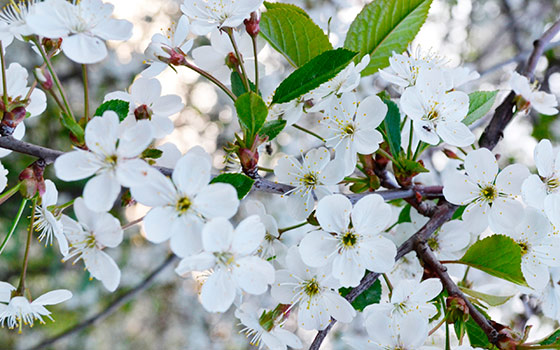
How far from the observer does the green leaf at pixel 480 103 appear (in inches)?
33.0

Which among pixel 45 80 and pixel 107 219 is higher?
pixel 45 80

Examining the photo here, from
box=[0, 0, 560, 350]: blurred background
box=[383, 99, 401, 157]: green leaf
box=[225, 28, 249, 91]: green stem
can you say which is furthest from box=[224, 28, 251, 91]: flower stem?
box=[0, 0, 560, 350]: blurred background

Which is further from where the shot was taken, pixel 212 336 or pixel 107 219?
pixel 212 336

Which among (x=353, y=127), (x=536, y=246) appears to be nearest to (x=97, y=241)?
(x=353, y=127)

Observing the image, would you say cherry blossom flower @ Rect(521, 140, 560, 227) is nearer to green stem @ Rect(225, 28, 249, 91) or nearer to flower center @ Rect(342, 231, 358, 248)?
flower center @ Rect(342, 231, 358, 248)

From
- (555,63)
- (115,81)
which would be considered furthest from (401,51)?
(115,81)

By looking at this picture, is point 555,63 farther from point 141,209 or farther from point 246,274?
point 141,209

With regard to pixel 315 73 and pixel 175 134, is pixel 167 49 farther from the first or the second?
pixel 175 134

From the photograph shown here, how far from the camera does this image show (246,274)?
583 millimetres

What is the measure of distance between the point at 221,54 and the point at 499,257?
19.6 inches

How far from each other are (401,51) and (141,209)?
222 cm

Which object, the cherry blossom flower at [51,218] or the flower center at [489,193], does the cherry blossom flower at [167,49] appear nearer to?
the cherry blossom flower at [51,218]

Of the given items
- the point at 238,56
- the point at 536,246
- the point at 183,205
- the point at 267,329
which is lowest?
the point at 267,329

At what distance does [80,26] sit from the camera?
2.02ft
